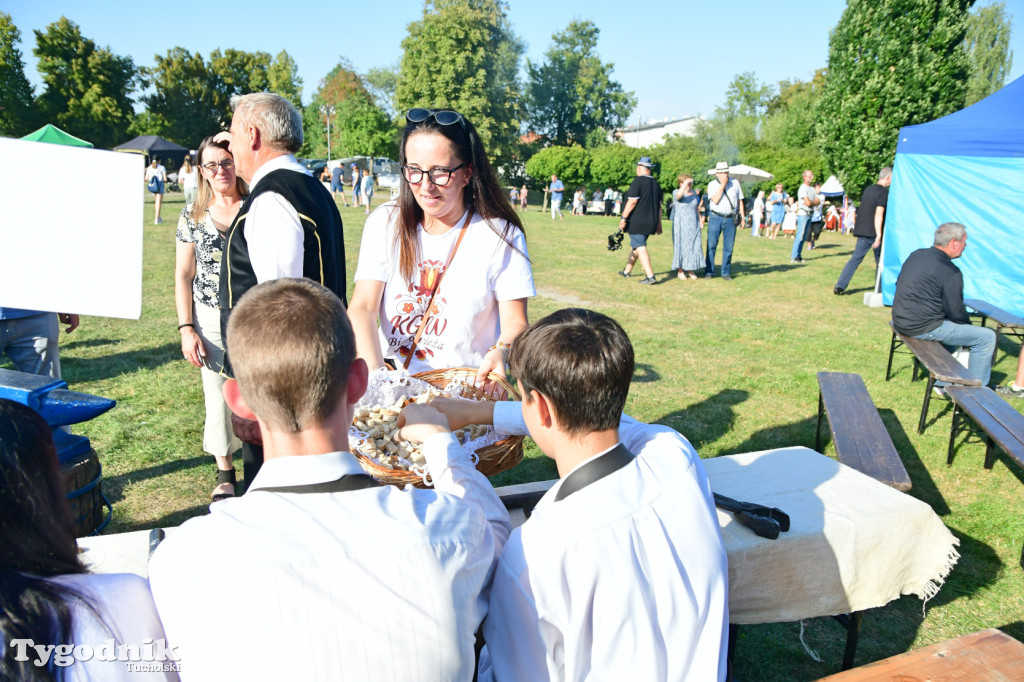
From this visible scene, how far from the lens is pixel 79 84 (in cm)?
4872

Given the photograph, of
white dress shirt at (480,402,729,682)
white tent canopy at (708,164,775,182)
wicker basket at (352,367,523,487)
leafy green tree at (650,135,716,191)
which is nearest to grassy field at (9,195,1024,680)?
wicker basket at (352,367,523,487)

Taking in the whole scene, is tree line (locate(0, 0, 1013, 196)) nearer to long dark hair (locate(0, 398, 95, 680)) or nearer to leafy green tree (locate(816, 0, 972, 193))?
leafy green tree (locate(816, 0, 972, 193))

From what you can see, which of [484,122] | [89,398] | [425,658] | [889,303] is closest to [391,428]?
[425,658]

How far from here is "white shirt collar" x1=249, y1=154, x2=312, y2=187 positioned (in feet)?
8.98

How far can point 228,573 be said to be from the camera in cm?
113

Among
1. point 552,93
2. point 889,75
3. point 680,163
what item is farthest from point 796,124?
point 552,93

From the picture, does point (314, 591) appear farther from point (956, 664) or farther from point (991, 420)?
point (991, 420)

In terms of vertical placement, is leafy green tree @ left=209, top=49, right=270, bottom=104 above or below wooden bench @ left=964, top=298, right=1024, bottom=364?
above

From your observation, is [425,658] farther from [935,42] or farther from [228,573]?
[935,42]

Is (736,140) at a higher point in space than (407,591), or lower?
higher

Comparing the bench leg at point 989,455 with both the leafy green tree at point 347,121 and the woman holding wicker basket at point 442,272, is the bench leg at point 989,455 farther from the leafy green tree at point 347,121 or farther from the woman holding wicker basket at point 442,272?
the leafy green tree at point 347,121

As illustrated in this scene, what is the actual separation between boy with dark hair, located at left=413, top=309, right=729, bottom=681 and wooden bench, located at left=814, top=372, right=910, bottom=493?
2.30m

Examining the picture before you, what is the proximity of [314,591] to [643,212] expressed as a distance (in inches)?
456

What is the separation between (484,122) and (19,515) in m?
55.8
